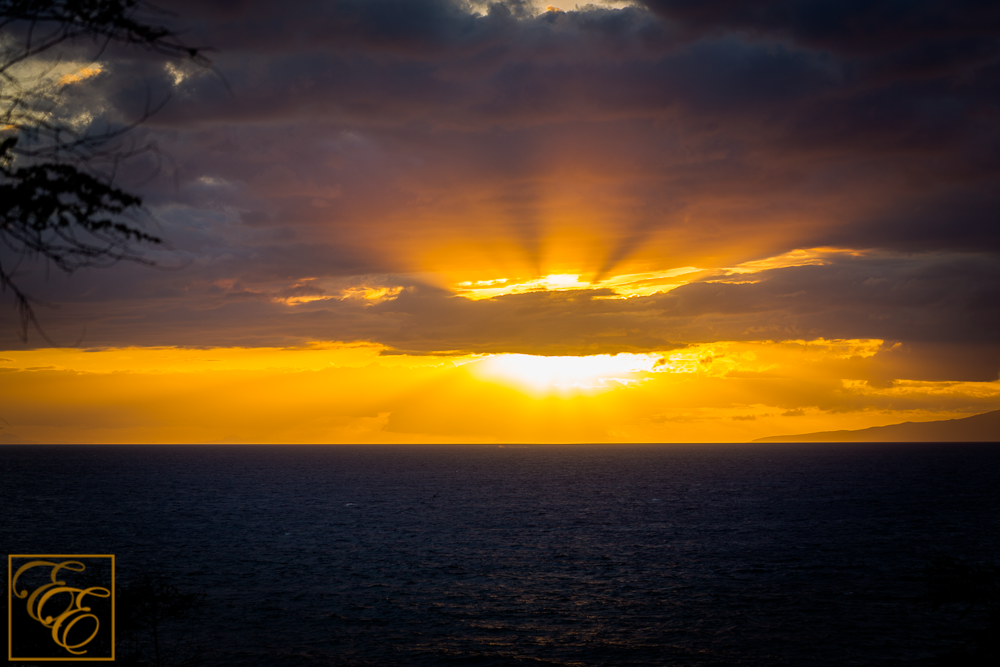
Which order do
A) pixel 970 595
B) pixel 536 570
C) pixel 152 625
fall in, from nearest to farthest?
pixel 970 595
pixel 152 625
pixel 536 570

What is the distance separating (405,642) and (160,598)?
1698 cm

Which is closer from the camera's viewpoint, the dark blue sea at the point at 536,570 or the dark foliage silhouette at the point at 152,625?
the dark foliage silhouette at the point at 152,625

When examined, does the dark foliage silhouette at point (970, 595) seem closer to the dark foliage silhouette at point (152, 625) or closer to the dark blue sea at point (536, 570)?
the dark blue sea at point (536, 570)

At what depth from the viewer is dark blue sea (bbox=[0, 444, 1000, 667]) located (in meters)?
41.3

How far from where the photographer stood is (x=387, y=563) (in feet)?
215

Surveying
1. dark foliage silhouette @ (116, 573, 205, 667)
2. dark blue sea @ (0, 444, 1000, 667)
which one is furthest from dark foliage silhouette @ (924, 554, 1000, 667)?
dark foliage silhouette @ (116, 573, 205, 667)

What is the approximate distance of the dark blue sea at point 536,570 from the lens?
41.3m

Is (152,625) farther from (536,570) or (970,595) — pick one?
(970,595)

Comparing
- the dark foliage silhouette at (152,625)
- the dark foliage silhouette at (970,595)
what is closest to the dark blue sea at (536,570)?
the dark foliage silhouette at (152,625)

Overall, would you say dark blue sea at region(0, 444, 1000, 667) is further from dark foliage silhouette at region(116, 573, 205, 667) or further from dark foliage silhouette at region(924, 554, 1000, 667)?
dark foliage silhouette at region(924, 554, 1000, 667)

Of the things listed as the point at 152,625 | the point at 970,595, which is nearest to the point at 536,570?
the point at 152,625

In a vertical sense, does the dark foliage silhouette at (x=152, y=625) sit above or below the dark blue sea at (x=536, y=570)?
above

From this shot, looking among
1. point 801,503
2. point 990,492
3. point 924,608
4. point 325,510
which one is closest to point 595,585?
point 924,608

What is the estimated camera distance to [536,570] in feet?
206
